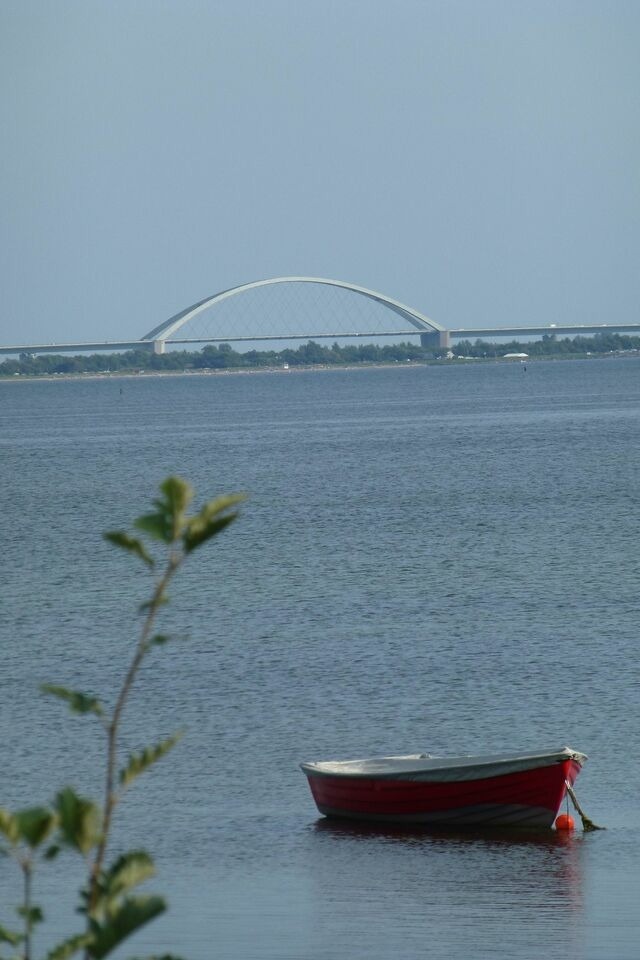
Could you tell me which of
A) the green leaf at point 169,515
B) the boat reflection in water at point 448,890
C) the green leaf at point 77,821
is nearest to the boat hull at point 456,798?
the boat reflection in water at point 448,890

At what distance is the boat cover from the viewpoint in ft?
64.1

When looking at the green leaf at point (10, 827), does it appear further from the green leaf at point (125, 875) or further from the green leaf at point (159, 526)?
the green leaf at point (159, 526)

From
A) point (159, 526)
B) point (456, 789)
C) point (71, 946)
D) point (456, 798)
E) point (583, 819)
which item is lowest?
point (583, 819)

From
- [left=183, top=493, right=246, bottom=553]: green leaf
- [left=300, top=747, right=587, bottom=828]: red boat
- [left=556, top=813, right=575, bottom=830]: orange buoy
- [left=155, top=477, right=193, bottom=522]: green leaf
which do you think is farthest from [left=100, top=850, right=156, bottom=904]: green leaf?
[left=556, top=813, right=575, bottom=830]: orange buoy

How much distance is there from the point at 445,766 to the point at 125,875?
46.7ft

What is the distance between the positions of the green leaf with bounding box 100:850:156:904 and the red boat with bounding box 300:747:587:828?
13972mm

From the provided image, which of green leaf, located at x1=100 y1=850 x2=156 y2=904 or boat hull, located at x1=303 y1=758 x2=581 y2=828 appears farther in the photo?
boat hull, located at x1=303 y1=758 x2=581 y2=828

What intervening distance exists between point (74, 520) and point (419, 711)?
40.9 meters

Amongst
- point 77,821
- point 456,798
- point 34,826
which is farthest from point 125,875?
point 456,798

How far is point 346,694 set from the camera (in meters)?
27.5

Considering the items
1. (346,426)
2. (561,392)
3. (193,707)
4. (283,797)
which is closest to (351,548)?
(193,707)

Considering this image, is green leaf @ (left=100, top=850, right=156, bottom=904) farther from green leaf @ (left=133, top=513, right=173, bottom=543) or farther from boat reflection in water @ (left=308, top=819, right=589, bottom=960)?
boat reflection in water @ (left=308, top=819, right=589, bottom=960)

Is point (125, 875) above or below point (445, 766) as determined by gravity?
above

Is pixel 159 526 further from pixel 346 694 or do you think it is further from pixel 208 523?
pixel 346 694
